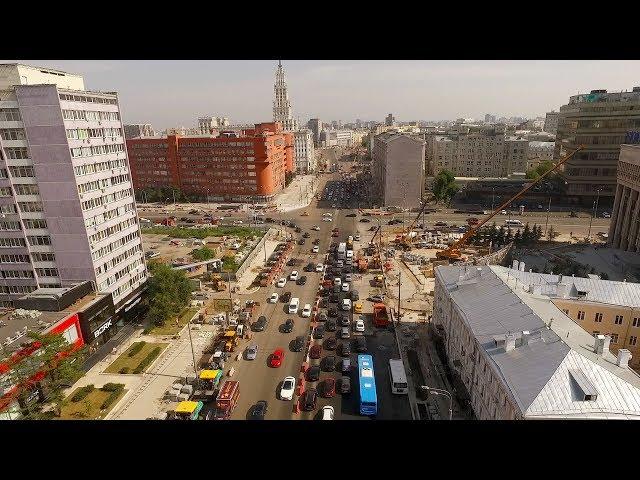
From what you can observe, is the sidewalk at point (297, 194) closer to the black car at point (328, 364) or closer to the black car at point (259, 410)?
the black car at point (328, 364)

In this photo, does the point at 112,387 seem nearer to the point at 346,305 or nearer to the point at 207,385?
the point at 207,385

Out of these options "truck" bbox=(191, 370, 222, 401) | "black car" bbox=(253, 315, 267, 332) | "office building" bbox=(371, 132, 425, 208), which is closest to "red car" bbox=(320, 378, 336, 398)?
"truck" bbox=(191, 370, 222, 401)

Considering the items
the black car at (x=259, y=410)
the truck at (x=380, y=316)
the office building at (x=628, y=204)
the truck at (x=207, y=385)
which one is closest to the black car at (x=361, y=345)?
the truck at (x=380, y=316)

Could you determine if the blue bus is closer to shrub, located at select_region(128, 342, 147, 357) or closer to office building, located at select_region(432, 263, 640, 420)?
office building, located at select_region(432, 263, 640, 420)
